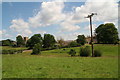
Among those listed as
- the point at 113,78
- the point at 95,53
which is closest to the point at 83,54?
the point at 95,53

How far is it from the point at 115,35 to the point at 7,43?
218 ft

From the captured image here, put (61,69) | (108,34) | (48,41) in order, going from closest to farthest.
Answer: (61,69) → (108,34) → (48,41)

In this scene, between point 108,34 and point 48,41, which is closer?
point 108,34

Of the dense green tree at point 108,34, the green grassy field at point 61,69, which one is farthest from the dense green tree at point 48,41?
the green grassy field at point 61,69

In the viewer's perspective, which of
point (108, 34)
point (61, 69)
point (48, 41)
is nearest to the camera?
point (61, 69)

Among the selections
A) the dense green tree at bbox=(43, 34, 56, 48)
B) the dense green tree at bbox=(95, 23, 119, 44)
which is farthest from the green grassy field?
the dense green tree at bbox=(43, 34, 56, 48)

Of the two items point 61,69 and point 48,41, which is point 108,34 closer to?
point 48,41

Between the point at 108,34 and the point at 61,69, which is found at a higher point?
the point at 108,34

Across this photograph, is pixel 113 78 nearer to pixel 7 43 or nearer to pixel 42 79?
pixel 42 79

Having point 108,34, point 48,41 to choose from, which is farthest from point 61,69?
point 48,41

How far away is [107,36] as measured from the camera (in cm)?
5462

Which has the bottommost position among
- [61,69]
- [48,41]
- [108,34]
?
[61,69]

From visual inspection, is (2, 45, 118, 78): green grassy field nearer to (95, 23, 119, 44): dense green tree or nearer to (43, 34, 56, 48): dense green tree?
(95, 23, 119, 44): dense green tree

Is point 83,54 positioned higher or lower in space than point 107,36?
lower
